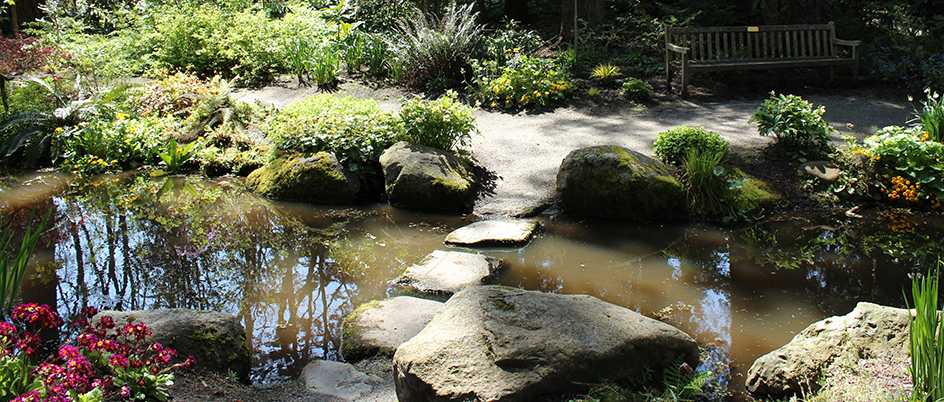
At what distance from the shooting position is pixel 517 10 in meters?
15.9

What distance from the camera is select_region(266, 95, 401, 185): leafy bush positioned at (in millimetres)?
6957

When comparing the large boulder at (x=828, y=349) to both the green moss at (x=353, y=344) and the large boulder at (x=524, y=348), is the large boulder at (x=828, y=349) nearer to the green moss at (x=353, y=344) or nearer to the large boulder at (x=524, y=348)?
the large boulder at (x=524, y=348)

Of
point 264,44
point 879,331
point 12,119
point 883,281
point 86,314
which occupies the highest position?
point 264,44

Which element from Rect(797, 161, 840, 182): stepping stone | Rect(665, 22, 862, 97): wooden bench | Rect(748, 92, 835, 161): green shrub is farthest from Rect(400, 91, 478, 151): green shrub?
Rect(665, 22, 862, 97): wooden bench

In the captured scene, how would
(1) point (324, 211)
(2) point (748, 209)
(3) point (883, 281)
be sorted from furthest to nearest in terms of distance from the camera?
(1) point (324, 211)
(2) point (748, 209)
(3) point (883, 281)

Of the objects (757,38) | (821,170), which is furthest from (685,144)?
(757,38)

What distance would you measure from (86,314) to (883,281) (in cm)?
530

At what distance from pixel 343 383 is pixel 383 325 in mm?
674

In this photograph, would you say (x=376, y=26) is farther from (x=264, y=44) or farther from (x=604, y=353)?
(x=604, y=353)

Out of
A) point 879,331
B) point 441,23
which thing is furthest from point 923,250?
point 441,23

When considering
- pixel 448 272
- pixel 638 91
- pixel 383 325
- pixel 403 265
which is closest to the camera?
pixel 383 325

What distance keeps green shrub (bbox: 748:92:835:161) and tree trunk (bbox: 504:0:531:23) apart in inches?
397

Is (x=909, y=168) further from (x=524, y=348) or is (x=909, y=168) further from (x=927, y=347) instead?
(x=524, y=348)

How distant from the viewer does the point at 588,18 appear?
41.4ft
